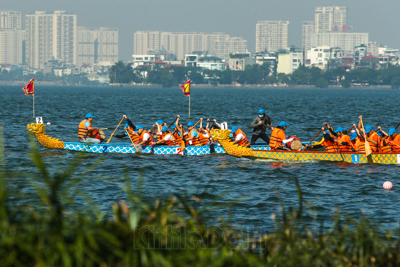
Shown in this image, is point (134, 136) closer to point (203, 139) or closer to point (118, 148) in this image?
point (118, 148)

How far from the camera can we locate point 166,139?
77.7 ft

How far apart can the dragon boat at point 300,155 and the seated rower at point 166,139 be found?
100.0 inches

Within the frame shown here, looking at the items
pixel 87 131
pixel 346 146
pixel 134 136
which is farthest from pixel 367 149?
pixel 87 131

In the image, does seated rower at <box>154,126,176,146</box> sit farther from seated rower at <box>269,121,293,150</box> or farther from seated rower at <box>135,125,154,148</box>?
seated rower at <box>269,121,293,150</box>

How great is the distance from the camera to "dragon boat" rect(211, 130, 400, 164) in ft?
70.0

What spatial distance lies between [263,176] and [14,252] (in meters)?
14.1

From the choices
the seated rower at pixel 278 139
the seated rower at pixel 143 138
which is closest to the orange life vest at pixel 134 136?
the seated rower at pixel 143 138

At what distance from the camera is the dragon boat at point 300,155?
21344mm

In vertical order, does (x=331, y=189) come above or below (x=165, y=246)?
below

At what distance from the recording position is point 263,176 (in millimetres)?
19062

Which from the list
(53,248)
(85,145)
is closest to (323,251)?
(53,248)

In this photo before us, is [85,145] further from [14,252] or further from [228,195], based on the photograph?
[14,252]

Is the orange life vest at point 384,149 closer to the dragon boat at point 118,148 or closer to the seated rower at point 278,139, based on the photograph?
the seated rower at point 278,139

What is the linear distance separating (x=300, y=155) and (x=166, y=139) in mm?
5630
